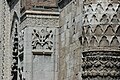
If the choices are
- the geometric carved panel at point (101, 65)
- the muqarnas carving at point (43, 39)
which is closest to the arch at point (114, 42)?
the geometric carved panel at point (101, 65)

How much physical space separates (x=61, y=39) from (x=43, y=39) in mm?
389

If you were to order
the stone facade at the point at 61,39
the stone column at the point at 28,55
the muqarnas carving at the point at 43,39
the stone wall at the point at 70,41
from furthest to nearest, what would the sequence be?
the muqarnas carving at the point at 43,39 < the stone column at the point at 28,55 < the stone wall at the point at 70,41 < the stone facade at the point at 61,39

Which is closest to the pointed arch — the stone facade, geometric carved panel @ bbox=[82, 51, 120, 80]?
the stone facade

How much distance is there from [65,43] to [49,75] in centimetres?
68

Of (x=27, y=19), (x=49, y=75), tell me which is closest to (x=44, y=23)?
(x=27, y=19)

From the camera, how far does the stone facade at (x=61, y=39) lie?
6.25 metres

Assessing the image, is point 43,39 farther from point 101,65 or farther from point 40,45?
point 101,65

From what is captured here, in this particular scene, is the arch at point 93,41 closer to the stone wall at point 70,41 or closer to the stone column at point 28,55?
the stone wall at point 70,41

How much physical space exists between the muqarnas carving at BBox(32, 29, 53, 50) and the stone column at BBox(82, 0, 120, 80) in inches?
97.3

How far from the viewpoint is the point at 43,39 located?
29.3ft

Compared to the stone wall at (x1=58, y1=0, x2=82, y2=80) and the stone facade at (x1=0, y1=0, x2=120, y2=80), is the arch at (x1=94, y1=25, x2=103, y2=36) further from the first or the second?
the stone wall at (x1=58, y1=0, x2=82, y2=80)

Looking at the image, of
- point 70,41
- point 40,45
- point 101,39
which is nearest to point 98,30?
point 101,39

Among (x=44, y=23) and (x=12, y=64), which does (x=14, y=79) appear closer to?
(x=12, y=64)

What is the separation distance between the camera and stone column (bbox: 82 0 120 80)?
6.14 m
